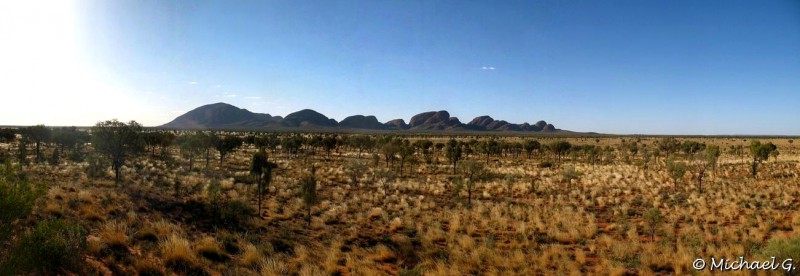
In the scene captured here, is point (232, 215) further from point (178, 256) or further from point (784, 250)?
point (784, 250)

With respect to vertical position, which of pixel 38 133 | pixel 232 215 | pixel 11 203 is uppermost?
pixel 38 133

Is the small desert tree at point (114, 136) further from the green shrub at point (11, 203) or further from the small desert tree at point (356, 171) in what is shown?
the green shrub at point (11, 203)

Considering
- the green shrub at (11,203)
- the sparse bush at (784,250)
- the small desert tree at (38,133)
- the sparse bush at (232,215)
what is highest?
the small desert tree at (38,133)

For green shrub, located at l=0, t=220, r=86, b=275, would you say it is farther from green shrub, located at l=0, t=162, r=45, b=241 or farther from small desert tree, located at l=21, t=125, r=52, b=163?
small desert tree, located at l=21, t=125, r=52, b=163

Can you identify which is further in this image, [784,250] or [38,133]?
[38,133]

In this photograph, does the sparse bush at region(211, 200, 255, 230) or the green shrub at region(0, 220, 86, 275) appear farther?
the sparse bush at region(211, 200, 255, 230)

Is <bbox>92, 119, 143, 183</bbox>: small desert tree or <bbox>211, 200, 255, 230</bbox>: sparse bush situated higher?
<bbox>92, 119, 143, 183</bbox>: small desert tree

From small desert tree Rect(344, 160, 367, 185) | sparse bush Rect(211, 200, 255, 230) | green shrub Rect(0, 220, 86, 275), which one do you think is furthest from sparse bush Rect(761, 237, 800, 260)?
small desert tree Rect(344, 160, 367, 185)

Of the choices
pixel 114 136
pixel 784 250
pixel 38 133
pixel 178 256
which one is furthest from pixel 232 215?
pixel 38 133

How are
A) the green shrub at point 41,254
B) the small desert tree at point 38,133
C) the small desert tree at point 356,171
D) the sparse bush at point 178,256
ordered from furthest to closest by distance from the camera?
1. the small desert tree at point 38,133
2. the small desert tree at point 356,171
3. the sparse bush at point 178,256
4. the green shrub at point 41,254

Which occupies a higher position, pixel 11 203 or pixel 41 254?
pixel 11 203

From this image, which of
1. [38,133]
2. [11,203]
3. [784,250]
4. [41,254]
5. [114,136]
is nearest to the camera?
[11,203]

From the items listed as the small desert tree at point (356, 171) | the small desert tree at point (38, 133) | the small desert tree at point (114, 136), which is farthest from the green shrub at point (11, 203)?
the small desert tree at point (38, 133)

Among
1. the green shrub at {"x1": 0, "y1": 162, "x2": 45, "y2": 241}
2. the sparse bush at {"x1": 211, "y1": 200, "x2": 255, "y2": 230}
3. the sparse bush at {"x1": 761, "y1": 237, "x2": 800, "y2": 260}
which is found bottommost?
the sparse bush at {"x1": 211, "y1": 200, "x2": 255, "y2": 230}
